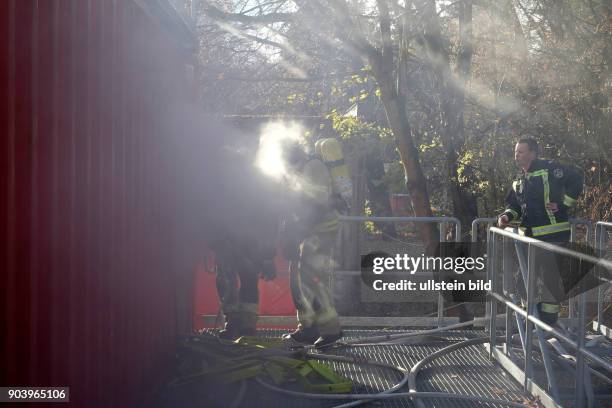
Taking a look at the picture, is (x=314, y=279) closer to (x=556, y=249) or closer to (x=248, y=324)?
(x=248, y=324)

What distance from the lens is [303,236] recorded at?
7.05m

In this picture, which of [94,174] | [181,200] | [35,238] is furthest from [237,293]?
[35,238]

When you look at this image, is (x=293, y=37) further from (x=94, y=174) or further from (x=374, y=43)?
(x=94, y=174)

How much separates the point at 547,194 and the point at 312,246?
82.5 inches

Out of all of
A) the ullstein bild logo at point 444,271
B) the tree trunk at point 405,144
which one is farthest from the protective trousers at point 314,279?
the tree trunk at point 405,144

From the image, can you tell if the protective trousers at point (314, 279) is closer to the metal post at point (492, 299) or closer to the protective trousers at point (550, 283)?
the metal post at point (492, 299)

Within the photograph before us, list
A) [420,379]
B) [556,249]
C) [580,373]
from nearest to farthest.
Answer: [580,373]
[556,249]
[420,379]

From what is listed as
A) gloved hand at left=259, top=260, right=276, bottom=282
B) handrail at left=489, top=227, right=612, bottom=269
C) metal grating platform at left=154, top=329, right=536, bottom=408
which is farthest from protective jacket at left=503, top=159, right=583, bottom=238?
gloved hand at left=259, top=260, right=276, bottom=282

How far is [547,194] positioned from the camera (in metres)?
6.84

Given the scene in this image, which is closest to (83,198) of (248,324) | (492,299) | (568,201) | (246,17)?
(248,324)

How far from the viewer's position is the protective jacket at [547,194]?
6.82 meters

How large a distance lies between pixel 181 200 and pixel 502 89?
7865mm

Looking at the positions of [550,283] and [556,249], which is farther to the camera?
[550,283]

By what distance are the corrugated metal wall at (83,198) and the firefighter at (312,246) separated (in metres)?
1.64
